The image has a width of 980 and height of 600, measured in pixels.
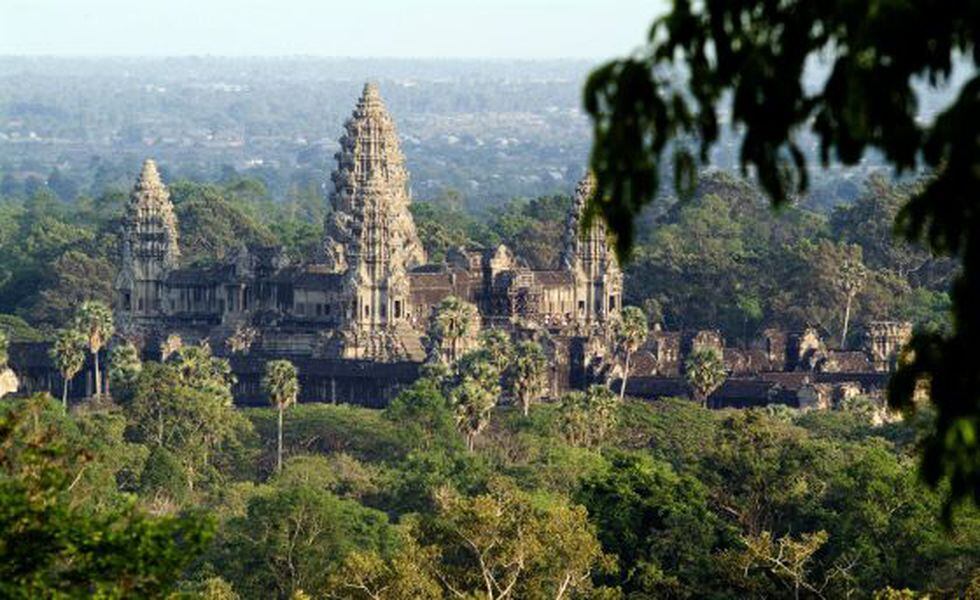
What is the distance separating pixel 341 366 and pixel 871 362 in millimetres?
20062

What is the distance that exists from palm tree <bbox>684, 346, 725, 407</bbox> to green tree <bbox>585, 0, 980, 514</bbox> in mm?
84107

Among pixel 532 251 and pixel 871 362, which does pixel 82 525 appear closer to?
pixel 871 362

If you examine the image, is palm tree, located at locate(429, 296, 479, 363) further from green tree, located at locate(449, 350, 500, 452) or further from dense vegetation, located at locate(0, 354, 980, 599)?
green tree, located at locate(449, 350, 500, 452)

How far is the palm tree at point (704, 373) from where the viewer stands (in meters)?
100

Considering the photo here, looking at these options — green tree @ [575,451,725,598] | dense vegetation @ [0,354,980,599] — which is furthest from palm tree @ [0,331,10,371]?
green tree @ [575,451,725,598]

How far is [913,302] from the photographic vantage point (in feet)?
430

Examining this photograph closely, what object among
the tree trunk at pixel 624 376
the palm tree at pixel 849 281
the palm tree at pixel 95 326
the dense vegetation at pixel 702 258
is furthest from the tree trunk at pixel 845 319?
the palm tree at pixel 95 326

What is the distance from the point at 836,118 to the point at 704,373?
8515 cm

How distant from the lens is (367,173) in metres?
123

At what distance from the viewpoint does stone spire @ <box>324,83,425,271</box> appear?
4751 inches

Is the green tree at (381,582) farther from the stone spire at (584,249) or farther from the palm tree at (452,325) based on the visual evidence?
the stone spire at (584,249)

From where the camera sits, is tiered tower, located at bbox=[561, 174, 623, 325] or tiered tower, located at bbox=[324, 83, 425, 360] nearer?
tiered tower, located at bbox=[324, 83, 425, 360]

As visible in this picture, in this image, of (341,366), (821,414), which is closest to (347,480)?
(821,414)

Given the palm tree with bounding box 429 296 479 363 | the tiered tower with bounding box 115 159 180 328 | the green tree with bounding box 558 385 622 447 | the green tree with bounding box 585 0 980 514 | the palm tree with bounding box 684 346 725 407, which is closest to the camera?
the green tree with bounding box 585 0 980 514
